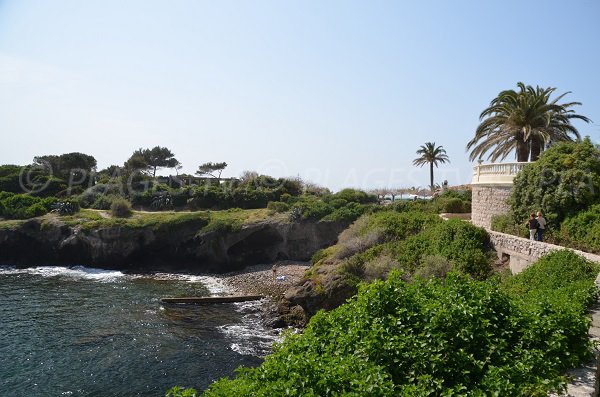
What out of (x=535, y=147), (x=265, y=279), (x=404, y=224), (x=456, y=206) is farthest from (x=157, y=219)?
(x=535, y=147)

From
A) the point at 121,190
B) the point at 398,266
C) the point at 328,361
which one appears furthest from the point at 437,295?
the point at 121,190

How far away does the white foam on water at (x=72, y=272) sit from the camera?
38.3 meters

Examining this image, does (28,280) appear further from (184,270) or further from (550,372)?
→ (550,372)

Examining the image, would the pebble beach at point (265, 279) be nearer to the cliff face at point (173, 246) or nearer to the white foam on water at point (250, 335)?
the cliff face at point (173, 246)

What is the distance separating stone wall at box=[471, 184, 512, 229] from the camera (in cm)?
2378

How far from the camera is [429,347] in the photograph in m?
6.90

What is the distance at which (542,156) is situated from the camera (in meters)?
20.8

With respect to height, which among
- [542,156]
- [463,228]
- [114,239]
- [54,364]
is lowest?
[54,364]

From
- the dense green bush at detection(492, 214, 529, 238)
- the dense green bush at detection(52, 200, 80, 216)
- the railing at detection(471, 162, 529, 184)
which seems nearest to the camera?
the dense green bush at detection(492, 214, 529, 238)

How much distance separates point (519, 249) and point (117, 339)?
20558 mm

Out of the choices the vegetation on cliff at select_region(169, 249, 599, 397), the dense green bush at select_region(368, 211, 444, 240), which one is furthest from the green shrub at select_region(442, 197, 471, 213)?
the vegetation on cliff at select_region(169, 249, 599, 397)

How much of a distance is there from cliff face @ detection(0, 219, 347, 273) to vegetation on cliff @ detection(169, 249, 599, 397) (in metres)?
Answer: 33.8

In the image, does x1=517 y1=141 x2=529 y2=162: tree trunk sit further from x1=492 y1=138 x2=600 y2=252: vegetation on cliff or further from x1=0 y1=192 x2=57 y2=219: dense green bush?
x1=0 y1=192 x2=57 y2=219: dense green bush

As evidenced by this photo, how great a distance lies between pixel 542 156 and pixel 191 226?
3432 cm
